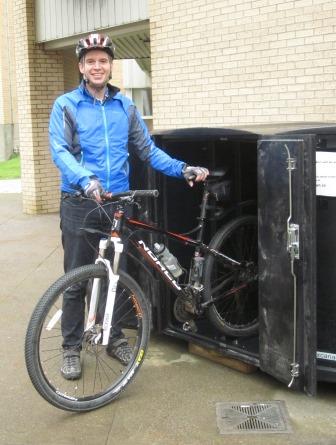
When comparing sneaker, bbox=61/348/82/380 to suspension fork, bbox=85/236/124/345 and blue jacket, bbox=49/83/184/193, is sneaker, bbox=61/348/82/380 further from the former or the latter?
blue jacket, bbox=49/83/184/193

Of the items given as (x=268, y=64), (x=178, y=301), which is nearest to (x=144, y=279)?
(x=178, y=301)

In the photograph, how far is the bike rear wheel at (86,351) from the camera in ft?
11.0

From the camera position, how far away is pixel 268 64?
6461 millimetres

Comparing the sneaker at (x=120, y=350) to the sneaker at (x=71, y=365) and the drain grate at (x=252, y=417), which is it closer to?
the sneaker at (x=71, y=365)

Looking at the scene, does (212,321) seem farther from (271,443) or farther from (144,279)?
(271,443)

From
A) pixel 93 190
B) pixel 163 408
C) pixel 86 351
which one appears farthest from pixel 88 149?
pixel 163 408

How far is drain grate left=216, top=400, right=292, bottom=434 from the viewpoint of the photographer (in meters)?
3.28

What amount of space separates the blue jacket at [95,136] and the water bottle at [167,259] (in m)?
0.43

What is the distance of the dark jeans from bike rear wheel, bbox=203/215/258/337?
0.74 m

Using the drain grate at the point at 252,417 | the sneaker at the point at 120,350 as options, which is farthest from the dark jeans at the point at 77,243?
the drain grate at the point at 252,417

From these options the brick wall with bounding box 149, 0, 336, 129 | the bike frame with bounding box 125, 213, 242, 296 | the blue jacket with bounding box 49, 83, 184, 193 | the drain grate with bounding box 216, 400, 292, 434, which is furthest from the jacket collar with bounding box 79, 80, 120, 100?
the brick wall with bounding box 149, 0, 336, 129

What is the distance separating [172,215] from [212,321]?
830 millimetres

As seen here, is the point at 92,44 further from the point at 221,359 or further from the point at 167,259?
the point at 221,359

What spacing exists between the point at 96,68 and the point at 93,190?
86 cm
